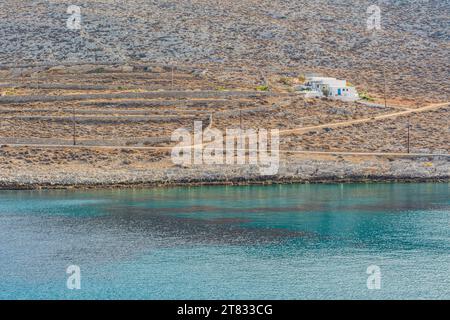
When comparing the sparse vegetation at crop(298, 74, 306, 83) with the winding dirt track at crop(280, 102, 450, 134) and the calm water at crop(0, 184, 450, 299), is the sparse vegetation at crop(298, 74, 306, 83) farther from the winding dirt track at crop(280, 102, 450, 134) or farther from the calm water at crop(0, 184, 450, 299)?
the calm water at crop(0, 184, 450, 299)

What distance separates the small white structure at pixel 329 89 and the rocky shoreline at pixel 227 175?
63.6ft

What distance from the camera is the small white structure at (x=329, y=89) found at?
323ft

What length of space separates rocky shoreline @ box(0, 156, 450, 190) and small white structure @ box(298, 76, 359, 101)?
19.4 meters

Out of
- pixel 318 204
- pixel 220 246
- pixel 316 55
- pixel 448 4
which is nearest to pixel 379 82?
pixel 316 55

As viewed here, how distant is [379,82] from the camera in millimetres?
109000

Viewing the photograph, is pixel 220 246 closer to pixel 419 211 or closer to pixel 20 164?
pixel 419 211

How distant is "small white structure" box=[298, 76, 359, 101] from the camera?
3878 inches

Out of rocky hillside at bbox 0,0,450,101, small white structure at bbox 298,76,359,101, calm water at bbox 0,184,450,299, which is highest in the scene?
rocky hillside at bbox 0,0,450,101

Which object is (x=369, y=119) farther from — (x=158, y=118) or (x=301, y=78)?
(x=158, y=118)

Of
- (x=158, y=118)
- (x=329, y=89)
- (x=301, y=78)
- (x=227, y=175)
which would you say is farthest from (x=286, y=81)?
(x=227, y=175)

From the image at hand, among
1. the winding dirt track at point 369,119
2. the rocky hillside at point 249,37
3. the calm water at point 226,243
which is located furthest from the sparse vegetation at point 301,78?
the calm water at point 226,243

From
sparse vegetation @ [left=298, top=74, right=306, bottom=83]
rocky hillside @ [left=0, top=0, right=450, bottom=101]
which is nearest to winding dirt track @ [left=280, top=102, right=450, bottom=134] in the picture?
rocky hillside @ [left=0, top=0, right=450, bottom=101]

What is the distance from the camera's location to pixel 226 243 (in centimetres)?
Answer: 4891

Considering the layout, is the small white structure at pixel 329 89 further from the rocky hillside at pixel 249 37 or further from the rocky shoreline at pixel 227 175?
the rocky shoreline at pixel 227 175
